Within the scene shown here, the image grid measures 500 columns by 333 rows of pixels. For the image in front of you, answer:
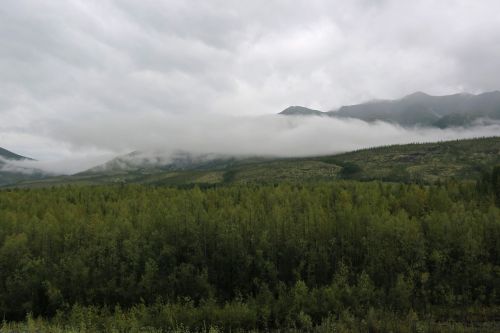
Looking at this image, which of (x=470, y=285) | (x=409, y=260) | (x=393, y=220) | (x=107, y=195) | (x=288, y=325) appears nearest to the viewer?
(x=288, y=325)

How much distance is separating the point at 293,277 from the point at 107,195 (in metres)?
98.1

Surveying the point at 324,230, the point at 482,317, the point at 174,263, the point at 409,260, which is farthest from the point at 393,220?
the point at 174,263

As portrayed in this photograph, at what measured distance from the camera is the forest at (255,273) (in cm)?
4366

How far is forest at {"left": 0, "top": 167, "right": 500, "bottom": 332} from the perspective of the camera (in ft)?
143

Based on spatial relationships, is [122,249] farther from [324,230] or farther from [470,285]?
[470,285]

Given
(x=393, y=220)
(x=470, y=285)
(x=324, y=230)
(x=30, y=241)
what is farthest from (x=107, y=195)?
(x=470, y=285)

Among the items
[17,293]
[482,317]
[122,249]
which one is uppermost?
[122,249]

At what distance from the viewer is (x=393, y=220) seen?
5766 cm

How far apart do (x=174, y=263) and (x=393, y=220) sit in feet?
118

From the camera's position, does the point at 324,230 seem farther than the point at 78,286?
Yes

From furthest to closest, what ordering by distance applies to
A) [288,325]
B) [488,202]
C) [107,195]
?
[107,195] → [488,202] → [288,325]

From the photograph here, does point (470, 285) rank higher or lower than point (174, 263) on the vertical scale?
lower

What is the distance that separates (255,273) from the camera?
54500 millimetres

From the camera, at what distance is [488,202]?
85812 millimetres
